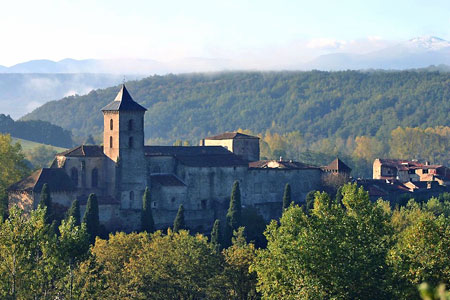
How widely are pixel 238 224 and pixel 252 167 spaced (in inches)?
627

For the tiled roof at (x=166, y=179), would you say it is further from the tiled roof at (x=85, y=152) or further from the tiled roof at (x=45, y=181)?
the tiled roof at (x=45, y=181)

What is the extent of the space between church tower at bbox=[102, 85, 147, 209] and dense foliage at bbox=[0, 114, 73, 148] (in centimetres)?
8377

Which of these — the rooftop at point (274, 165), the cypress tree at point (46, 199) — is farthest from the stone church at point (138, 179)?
the cypress tree at point (46, 199)

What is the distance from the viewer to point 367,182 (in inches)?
4222

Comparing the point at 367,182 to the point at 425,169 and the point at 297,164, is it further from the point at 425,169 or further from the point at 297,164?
the point at 425,169

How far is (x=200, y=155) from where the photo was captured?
9712 centimetres

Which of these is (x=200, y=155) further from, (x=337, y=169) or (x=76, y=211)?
(x=76, y=211)

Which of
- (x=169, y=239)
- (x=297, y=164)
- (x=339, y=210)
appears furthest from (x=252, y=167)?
(x=339, y=210)

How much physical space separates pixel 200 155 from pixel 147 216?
17589 millimetres

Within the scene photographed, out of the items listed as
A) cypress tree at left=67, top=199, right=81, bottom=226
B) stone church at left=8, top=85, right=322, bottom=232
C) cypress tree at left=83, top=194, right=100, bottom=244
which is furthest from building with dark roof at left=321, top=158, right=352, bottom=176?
cypress tree at left=67, top=199, right=81, bottom=226

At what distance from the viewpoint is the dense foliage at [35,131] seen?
174 m

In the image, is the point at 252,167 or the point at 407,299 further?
the point at 252,167

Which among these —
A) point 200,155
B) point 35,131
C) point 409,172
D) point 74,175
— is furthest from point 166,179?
point 35,131

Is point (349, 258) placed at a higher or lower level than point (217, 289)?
higher
